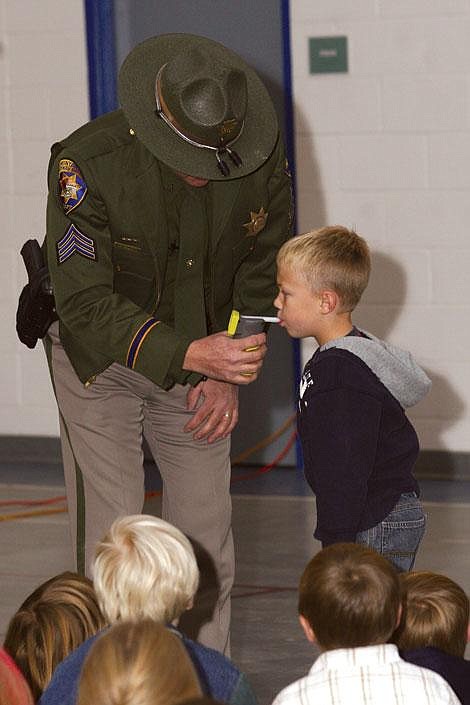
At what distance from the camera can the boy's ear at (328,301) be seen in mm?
3176

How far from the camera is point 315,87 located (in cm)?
645

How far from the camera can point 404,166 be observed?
6.34m

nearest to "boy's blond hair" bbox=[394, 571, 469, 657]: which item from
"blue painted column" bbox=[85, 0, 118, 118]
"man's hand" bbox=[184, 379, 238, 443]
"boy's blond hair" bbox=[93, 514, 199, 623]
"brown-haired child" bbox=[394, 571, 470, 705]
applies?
"brown-haired child" bbox=[394, 571, 470, 705]

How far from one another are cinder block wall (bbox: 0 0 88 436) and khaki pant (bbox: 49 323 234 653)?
350 centimetres

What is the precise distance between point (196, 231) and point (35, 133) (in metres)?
3.70

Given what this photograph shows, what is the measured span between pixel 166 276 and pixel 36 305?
1.21 ft

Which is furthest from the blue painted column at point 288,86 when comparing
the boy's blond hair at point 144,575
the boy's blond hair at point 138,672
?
the boy's blond hair at point 138,672

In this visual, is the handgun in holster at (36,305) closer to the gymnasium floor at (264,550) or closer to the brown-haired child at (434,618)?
the gymnasium floor at (264,550)

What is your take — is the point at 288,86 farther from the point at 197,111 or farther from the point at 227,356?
the point at 227,356

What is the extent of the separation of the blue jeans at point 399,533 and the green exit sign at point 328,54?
3.61m

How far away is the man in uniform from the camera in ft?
10.8

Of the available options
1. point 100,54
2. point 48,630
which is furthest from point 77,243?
point 100,54

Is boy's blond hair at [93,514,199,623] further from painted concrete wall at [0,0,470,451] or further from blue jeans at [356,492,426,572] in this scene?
painted concrete wall at [0,0,470,451]

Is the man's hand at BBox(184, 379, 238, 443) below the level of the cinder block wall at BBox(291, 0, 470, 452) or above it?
below
